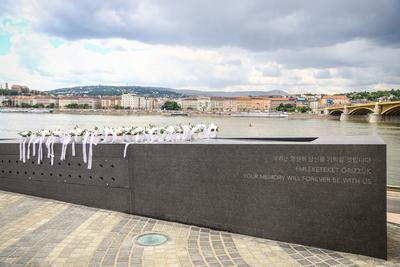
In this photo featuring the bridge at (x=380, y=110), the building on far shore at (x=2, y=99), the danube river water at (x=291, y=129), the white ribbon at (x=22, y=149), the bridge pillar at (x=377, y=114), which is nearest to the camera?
the white ribbon at (x=22, y=149)

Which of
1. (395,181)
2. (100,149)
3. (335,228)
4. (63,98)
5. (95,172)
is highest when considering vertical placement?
→ (63,98)

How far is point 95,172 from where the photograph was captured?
294 inches

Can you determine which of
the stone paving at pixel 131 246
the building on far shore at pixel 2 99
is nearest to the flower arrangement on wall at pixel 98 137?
the stone paving at pixel 131 246

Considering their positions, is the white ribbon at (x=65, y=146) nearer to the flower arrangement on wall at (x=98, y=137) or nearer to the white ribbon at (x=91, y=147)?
the flower arrangement on wall at (x=98, y=137)

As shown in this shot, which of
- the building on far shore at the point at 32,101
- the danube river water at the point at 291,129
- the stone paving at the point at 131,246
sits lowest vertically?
the stone paving at the point at 131,246

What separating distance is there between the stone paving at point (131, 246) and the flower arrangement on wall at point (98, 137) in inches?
55.7

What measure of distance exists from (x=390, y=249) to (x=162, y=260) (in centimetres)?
322

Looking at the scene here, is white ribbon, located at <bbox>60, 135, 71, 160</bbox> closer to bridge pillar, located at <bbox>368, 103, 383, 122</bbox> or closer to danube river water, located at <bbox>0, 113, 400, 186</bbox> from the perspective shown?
danube river water, located at <bbox>0, 113, 400, 186</bbox>

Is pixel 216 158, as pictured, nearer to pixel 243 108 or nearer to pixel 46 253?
pixel 46 253

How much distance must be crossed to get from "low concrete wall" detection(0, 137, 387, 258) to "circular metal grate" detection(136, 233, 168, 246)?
0.75 m

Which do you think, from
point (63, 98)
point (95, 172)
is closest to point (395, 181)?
point (95, 172)

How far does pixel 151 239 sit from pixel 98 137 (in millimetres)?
2725

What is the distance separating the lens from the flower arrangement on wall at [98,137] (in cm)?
743

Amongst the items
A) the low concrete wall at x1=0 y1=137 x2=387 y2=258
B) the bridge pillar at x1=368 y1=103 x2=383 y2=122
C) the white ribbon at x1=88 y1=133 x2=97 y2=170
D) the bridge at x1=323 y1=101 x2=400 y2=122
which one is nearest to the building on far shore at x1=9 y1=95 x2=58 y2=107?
the bridge at x1=323 y1=101 x2=400 y2=122
